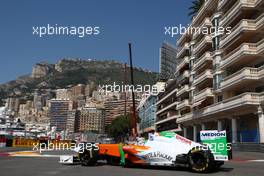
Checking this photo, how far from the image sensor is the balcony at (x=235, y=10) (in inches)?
1581

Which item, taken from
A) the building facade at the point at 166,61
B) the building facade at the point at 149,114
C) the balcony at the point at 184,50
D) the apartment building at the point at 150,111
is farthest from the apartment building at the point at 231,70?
the building facade at the point at 166,61

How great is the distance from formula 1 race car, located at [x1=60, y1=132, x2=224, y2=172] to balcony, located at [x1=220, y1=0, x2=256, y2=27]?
30.6 metres

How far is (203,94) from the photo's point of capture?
52156mm

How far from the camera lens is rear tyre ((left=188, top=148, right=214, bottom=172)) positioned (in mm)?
12008

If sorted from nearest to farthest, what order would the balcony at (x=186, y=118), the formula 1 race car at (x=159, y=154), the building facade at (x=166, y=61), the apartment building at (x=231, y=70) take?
1. the formula 1 race car at (x=159, y=154)
2. the apartment building at (x=231, y=70)
3. the balcony at (x=186, y=118)
4. the building facade at (x=166, y=61)

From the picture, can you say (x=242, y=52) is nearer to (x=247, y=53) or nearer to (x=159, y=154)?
(x=247, y=53)

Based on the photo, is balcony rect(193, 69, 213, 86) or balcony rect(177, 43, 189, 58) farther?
balcony rect(177, 43, 189, 58)

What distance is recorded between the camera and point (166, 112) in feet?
315

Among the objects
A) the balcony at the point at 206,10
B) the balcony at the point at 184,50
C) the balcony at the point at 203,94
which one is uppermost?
the balcony at the point at 206,10

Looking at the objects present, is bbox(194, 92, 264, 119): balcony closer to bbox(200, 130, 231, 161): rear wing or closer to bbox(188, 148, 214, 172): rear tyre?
bbox(200, 130, 231, 161): rear wing

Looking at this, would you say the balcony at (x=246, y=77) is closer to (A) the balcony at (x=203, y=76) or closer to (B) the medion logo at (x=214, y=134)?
(A) the balcony at (x=203, y=76)

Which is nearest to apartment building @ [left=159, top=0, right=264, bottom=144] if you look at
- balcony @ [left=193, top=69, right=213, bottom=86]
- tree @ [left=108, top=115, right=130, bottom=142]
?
balcony @ [left=193, top=69, right=213, bottom=86]

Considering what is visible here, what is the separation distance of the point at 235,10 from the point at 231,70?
299 inches

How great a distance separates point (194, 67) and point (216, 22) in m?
10.9
